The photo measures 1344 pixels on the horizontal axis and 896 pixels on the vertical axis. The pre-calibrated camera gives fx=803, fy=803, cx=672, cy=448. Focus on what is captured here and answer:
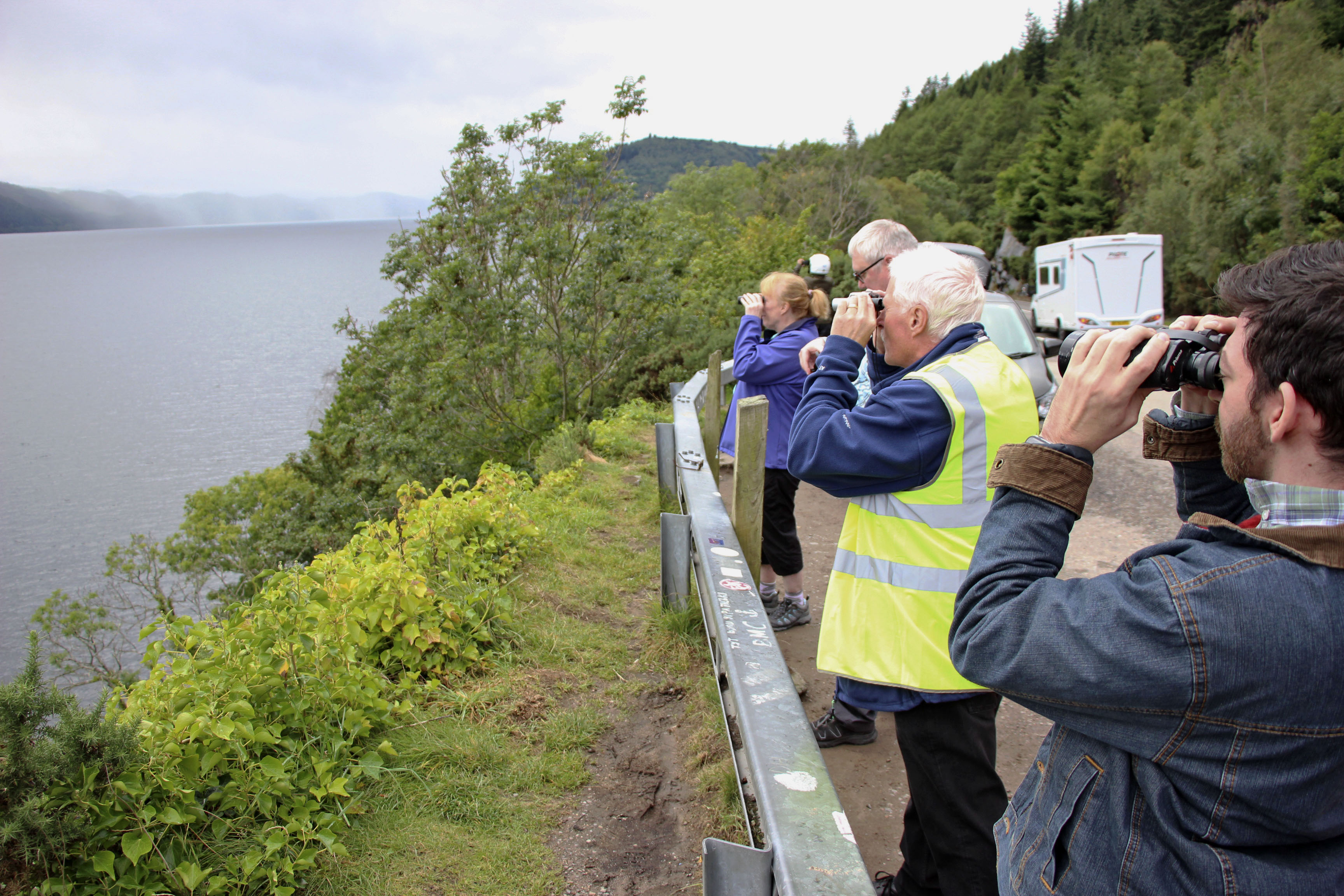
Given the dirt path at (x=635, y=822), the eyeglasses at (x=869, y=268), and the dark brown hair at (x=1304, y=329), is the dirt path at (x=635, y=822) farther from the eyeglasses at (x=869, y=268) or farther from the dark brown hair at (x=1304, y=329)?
the dark brown hair at (x=1304, y=329)

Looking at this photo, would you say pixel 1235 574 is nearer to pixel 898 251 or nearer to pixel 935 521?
pixel 935 521

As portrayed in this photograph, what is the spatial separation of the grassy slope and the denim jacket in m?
1.85

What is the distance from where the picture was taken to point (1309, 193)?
23141mm

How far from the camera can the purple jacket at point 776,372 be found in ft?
14.5

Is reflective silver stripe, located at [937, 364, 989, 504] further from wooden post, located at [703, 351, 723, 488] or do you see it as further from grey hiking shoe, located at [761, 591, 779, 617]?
wooden post, located at [703, 351, 723, 488]

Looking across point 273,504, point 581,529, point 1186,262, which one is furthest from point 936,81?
point 581,529

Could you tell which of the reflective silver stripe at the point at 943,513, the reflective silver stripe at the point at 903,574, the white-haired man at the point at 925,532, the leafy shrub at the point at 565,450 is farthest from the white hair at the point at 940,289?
the leafy shrub at the point at 565,450

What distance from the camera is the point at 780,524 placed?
4.49 meters

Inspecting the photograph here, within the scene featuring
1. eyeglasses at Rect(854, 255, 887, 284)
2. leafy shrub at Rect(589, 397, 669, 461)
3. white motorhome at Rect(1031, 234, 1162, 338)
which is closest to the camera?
eyeglasses at Rect(854, 255, 887, 284)

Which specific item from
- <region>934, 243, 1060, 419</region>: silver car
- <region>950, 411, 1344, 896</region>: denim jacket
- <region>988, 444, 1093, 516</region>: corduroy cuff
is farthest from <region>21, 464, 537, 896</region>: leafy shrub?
<region>934, 243, 1060, 419</region>: silver car

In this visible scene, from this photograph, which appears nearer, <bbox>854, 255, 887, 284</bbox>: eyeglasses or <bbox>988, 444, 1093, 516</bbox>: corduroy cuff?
<bbox>988, 444, 1093, 516</bbox>: corduroy cuff

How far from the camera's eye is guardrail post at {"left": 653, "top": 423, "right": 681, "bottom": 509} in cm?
592

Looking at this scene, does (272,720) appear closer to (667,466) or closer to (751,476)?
(751,476)

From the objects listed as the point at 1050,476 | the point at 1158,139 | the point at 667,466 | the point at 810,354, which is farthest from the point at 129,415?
the point at 1158,139
